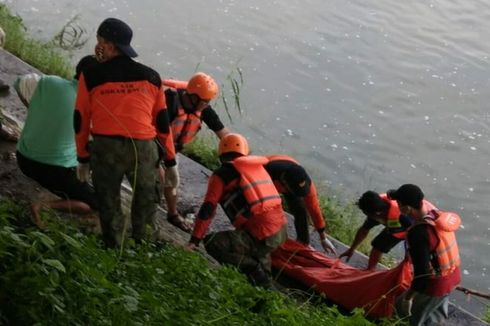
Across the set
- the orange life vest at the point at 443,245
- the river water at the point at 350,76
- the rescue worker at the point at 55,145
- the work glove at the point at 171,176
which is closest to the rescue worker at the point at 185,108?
the work glove at the point at 171,176

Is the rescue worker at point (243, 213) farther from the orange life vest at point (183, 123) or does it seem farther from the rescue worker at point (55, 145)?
the rescue worker at point (55, 145)

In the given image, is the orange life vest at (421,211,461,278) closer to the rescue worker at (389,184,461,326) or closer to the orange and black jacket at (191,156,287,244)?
the rescue worker at (389,184,461,326)

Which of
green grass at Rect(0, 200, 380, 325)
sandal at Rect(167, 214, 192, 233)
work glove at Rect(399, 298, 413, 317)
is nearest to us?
green grass at Rect(0, 200, 380, 325)

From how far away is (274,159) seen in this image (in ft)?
21.2

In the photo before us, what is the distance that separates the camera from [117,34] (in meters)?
4.66

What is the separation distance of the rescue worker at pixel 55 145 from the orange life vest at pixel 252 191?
1115 millimetres

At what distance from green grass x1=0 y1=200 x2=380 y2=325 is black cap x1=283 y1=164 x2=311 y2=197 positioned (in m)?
1.94

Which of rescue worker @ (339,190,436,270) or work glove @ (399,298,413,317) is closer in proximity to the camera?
work glove @ (399,298,413,317)

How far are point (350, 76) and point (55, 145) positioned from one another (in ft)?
30.9

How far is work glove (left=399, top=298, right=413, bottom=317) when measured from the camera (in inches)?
233

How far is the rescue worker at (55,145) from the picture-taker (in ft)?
16.7

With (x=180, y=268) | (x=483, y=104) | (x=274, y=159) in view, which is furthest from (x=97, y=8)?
(x=180, y=268)

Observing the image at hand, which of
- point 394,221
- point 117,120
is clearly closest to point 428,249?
point 394,221

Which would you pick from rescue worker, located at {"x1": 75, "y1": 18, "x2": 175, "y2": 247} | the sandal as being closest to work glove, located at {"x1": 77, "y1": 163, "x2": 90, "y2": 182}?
rescue worker, located at {"x1": 75, "y1": 18, "x2": 175, "y2": 247}
